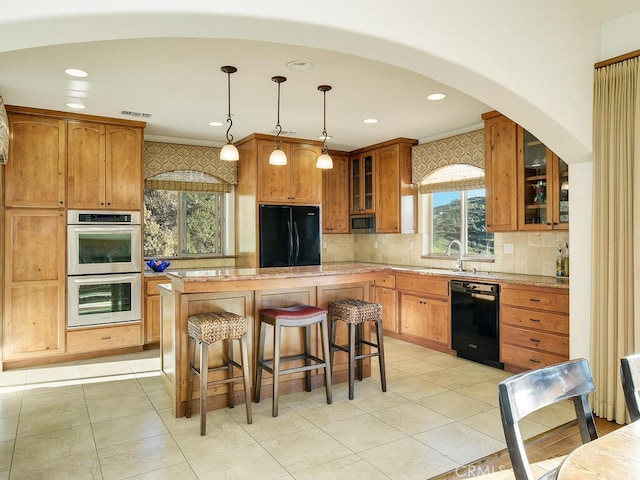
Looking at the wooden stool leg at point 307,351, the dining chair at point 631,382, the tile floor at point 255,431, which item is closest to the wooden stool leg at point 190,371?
the tile floor at point 255,431

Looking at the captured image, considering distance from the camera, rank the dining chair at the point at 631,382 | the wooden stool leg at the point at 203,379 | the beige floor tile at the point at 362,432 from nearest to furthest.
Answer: the dining chair at the point at 631,382
the beige floor tile at the point at 362,432
the wooden stool leg at the point at 203,379

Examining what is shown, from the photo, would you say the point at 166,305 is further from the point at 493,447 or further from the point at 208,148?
the point at 208,148

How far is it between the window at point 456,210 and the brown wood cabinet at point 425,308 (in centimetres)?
81

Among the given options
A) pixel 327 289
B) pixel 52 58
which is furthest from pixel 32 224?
pixel 327 289

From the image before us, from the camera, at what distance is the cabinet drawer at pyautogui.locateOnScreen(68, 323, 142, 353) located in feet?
16.0

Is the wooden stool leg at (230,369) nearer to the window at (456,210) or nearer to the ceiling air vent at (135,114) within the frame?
the ceiling air vent at (135,114)

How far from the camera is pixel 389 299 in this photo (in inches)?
233

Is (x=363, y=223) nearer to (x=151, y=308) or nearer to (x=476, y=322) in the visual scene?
(x=476, y=322)

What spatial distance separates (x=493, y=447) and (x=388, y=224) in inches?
147

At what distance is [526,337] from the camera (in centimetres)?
420

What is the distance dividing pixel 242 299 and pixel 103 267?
88.9 inches

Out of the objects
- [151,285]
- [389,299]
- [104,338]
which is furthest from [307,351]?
[104,338]

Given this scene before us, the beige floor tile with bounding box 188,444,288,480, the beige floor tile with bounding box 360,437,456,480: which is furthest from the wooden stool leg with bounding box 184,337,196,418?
the beige floor tile with bounding box 360,437,456,480

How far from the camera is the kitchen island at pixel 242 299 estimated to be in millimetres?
3342
